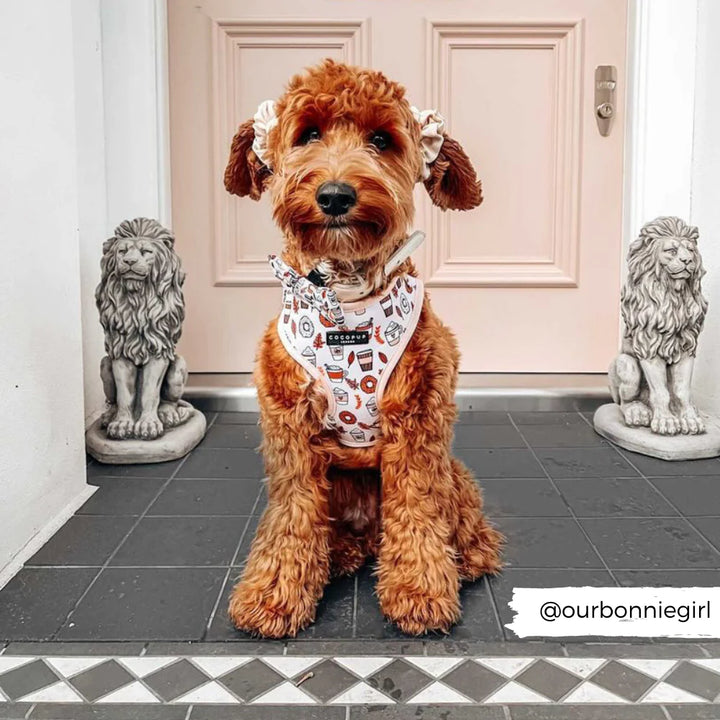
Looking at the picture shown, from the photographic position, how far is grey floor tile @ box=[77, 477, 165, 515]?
2.24 m

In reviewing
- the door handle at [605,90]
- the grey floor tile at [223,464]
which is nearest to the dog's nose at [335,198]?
the grey floor tile at [223,464]

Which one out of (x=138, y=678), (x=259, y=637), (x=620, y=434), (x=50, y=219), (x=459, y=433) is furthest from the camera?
(x=459, y=433)

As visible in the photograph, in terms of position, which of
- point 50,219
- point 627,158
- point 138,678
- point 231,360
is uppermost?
point 627,158

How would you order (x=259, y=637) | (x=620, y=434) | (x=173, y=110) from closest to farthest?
1. (x=259, y=637)
2. (x=620, y=434)
3. (x=173, y=110)

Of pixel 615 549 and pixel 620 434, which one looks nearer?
pixel 615 549

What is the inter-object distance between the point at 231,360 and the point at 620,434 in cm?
143

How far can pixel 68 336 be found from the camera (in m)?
2.23

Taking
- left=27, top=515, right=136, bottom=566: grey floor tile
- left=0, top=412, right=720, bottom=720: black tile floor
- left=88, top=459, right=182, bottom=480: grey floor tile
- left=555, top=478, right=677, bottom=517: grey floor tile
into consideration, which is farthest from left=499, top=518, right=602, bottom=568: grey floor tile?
left=88, top=459, right=182, bottom=480: grey floor tile

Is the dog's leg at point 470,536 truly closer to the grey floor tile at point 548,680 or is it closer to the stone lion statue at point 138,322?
the grey floor tile at point 548,680

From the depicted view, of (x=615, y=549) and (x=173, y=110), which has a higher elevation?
(x=173, y=110)

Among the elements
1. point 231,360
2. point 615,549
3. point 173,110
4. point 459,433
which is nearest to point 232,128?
point 173,110

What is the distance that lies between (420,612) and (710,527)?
2.96ft

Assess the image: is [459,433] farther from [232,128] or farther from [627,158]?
[232,128]

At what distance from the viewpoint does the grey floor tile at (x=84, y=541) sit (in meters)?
1.93
